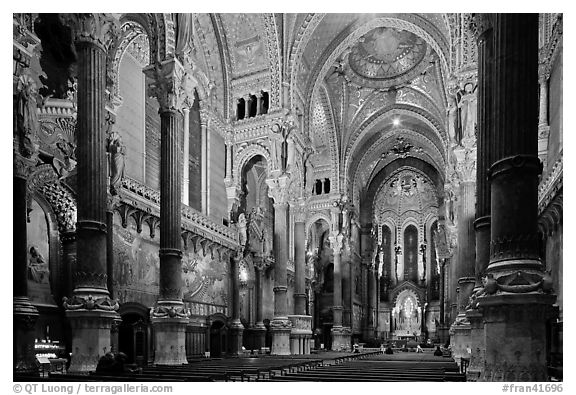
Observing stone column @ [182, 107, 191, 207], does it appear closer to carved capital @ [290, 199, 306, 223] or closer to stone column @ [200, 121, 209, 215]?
stone column @ [200, 121, 209, 215]

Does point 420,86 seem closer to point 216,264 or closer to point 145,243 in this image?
point 216,264

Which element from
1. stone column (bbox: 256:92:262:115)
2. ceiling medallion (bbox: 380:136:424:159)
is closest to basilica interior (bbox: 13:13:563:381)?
stone column (bbox: 256:92:262:115)

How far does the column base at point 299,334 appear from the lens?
26672 mm

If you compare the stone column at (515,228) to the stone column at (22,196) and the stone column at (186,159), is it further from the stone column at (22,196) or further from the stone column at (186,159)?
the stone column at (186,159)

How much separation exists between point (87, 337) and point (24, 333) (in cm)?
135

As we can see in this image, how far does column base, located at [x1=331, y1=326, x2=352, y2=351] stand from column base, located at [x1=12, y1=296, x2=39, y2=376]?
97.0 feet

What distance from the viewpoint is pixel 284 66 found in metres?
25.6

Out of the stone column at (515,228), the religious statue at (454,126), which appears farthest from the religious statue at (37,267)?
the religious statue at (454,126)

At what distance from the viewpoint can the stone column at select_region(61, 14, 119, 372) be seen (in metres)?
11.1

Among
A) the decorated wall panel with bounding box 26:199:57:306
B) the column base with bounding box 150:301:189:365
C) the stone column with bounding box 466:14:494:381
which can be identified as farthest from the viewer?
the decorated wall panel with bounding box 26:199:57:306

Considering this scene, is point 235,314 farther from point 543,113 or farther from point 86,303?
point 86,303

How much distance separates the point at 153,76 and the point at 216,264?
35.5 ft

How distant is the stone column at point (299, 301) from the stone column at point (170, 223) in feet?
40.9
